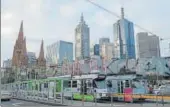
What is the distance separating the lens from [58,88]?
33062mm

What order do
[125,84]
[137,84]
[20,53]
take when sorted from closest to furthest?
[125,84], [137,84], [20,53]

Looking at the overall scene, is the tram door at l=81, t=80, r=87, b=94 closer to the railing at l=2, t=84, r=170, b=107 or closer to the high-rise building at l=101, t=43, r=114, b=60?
the railing at l=2, t=84, r=170, b=107

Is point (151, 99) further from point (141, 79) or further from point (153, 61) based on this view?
point (153, 61)

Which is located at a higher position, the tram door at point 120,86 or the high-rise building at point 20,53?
the high-rise building at point 20,53

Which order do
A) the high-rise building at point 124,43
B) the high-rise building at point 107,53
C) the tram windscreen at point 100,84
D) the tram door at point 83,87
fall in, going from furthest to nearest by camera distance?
the high-rise building at point 107,53
the high-rise building at point 124,43
the tram windscreen at point 100,84
the tram door at point 83,87

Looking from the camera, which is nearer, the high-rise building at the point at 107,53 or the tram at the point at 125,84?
the tram at the point at 125,84

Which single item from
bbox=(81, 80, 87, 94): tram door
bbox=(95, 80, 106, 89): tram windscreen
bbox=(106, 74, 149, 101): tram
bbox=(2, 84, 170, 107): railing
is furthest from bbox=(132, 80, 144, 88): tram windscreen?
bbox=(81, 80, 87, 94): tram door

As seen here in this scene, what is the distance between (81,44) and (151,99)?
49.5 meters

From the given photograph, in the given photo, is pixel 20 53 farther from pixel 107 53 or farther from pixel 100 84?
pixel 100 84

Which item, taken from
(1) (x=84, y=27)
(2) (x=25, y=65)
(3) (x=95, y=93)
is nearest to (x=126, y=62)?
(1) (x=84, y=27)

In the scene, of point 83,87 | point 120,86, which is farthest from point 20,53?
point 83,87

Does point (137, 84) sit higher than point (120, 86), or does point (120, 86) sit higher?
point (137, 84)

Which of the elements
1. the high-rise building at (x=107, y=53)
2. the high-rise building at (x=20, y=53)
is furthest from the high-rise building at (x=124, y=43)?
the high-rise building at (x=20, y=53)

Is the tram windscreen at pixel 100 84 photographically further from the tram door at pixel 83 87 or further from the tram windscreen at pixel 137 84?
the tram windscreen at pixel 137 84
